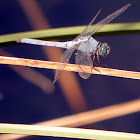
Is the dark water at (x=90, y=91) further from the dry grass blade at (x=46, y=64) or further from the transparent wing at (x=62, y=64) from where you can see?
the dry grass blade at (x=46, y=64)

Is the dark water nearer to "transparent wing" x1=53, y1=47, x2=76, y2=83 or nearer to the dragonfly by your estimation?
the dragonfly

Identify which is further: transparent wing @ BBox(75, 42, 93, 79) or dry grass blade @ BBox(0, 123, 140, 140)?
transparent wing @ BBox(75, 42, 93, 79)

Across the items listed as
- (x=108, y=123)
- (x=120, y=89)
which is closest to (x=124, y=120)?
(x=108, y=123)

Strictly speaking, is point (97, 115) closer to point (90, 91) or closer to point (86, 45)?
point (90, 91)

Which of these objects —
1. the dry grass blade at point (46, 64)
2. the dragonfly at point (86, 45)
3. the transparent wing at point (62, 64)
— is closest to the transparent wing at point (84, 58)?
the dragonfly at point (86, 45)

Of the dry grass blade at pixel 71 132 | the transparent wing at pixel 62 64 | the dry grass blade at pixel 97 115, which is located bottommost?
the dry grass blade at pixel 71 132

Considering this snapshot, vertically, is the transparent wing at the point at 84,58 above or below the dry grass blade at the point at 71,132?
above

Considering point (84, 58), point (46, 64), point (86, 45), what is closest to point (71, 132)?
point (46, 64)

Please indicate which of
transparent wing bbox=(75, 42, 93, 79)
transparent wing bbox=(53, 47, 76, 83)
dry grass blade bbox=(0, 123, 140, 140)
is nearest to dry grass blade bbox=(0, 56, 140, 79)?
transparent wing bbox=(53, 47, 76, 83)
